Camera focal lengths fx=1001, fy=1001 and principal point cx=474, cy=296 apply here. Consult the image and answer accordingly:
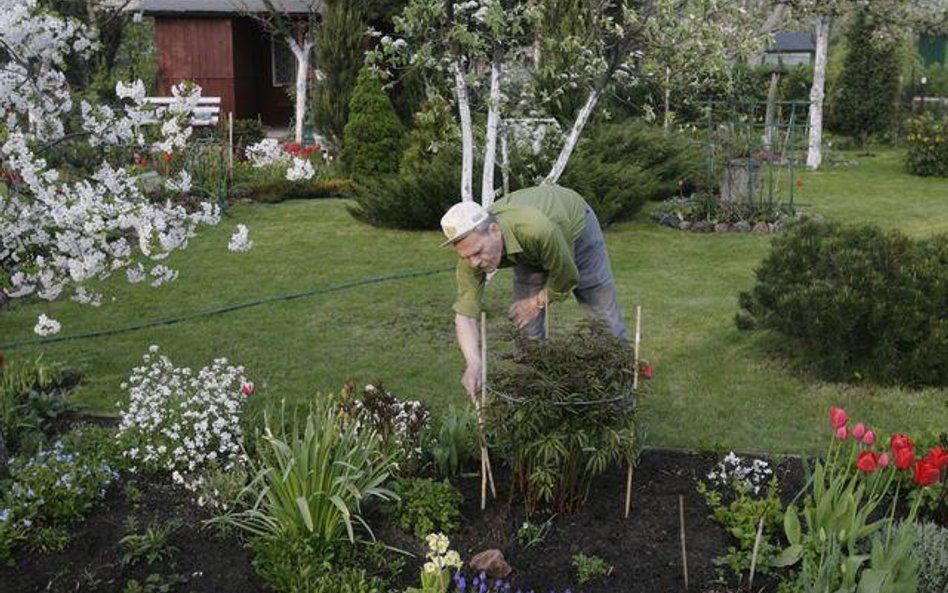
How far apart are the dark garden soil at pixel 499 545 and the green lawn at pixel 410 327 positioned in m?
0.45

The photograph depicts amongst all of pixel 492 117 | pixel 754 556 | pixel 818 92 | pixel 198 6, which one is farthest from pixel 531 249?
pixel 198 6

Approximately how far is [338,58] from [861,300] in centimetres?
1040

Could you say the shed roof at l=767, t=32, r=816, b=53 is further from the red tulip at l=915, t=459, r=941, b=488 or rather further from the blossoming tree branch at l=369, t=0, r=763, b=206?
the red tulip at l=915, t=459, r=941, b=488

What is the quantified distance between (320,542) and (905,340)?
3465 millimetres

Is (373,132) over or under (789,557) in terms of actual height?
over

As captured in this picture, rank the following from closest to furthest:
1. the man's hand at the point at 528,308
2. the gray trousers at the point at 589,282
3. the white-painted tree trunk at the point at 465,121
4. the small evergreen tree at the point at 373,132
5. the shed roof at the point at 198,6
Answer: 1. the man's hand at the point at 528,308
2. the gray trousers at the point at 589,282
3. the white-painted tree trunk at the point at 465,121
4. the small evergreen tree at the point at 373,132
5. the shed roof at the point at 198,6

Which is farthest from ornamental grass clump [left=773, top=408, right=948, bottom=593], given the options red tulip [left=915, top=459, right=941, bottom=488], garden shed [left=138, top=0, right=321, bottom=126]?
garden shed [left=138, top=0, right=321, bottom=126]

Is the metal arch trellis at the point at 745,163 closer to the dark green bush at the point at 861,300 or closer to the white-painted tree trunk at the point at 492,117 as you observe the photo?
the white-painted tree trunk at the point at 492,117

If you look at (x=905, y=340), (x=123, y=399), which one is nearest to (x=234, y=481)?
(x=123, y=399)

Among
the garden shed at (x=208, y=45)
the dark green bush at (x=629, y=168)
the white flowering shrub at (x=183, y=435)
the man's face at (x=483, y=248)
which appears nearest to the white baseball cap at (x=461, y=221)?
the man's face at (x=483, y=248)

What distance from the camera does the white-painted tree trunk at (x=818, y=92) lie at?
14.9m

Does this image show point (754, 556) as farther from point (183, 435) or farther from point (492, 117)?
point (492, 117)

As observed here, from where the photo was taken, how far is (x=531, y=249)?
403 cm

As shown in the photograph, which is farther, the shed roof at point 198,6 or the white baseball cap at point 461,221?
the shed roof at point 198,6
